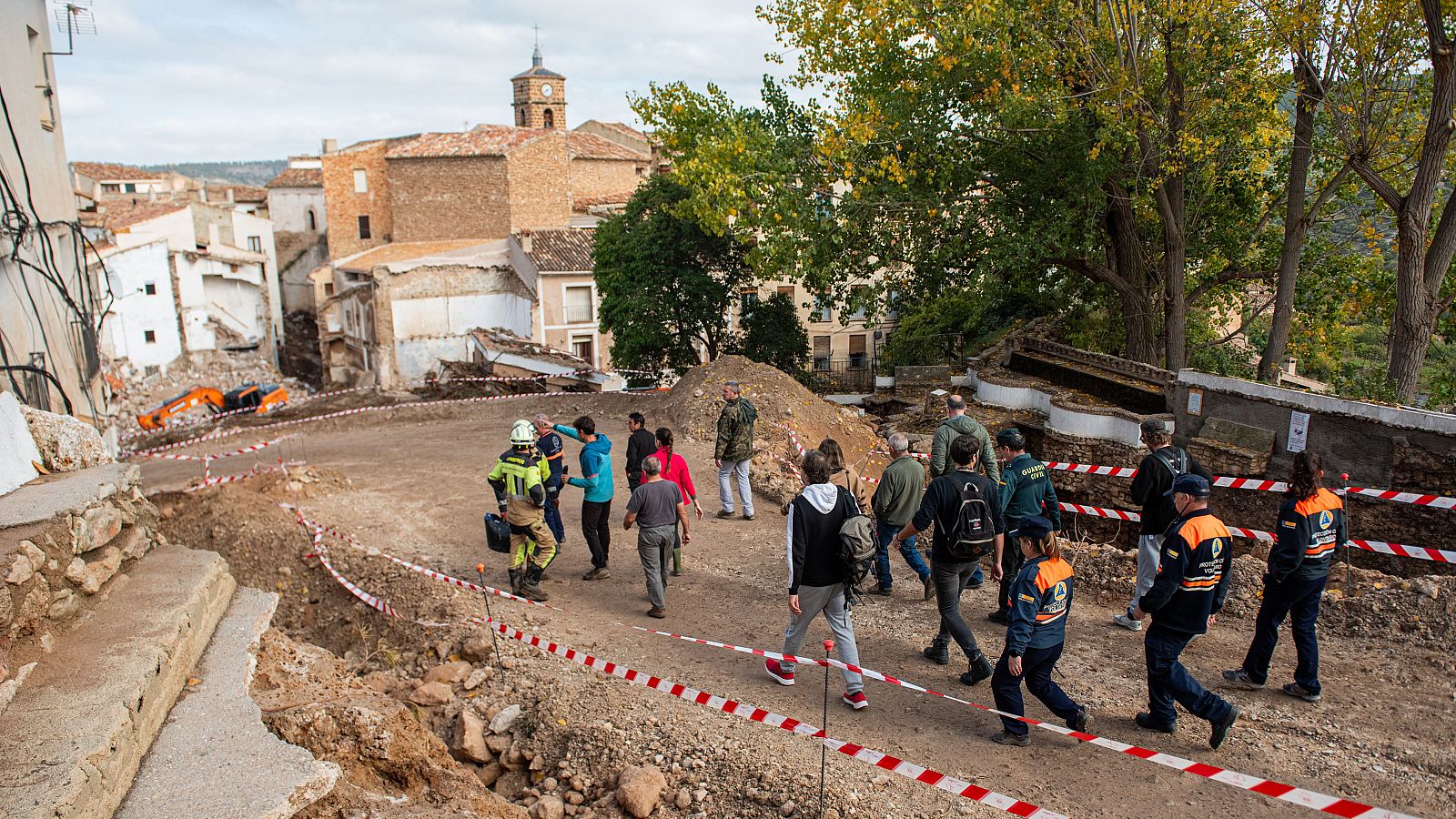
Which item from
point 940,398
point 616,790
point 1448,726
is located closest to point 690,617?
point 616,790

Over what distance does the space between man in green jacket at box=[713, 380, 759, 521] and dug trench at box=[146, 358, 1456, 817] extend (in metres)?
0.54

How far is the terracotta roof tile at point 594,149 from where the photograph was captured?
42.4m

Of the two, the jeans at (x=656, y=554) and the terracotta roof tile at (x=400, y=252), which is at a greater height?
the terracotta roof tile at (x=400, y=252)

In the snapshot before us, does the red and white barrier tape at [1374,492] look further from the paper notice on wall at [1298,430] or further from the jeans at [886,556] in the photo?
the jeans at [886,556]

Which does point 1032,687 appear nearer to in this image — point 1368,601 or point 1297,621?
point 1297,621

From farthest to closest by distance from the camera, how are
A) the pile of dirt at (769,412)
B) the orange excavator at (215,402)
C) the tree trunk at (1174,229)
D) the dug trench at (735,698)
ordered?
the orange excavator at (215,402), the tree trunk at (1174,229), the pile of dirt at (769,412), the dug trench at (735,698)

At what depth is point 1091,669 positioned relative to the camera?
6898 millimetres

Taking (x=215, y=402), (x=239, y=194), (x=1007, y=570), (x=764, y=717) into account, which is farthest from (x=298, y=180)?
(x=764, y=717)

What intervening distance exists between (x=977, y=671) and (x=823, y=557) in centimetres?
156

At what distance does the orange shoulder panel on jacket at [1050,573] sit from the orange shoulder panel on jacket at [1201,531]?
0.78 m

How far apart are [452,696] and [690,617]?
7.41ft

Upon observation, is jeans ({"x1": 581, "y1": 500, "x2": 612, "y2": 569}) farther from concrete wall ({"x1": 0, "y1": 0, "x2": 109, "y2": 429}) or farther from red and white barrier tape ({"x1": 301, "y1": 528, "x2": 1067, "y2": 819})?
concrete wall ({"x1": 0, "y1": 0, "x2": 109, "y2": 429})

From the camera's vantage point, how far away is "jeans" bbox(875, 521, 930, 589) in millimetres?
8188

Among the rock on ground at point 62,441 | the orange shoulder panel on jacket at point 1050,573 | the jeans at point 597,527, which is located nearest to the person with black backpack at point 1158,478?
the orange shoulder panel on jacket at point 1050,573
